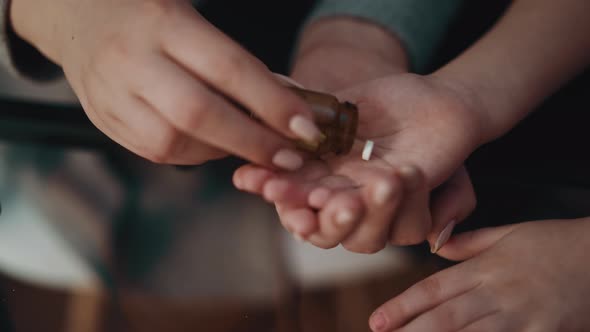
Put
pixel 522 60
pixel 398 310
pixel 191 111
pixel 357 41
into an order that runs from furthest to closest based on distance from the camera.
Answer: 1. pixel 357 41
2. pixel 522 60
3. pixel 398 310
4. pixel 191 111

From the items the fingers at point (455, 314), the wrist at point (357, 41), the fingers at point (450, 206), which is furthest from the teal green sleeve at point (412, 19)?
the fingers at point (455, 314)

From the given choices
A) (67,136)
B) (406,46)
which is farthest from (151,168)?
(406,46)

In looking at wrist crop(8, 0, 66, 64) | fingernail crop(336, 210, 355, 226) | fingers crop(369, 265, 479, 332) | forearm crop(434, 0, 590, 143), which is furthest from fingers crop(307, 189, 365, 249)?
wrist crop(8, 0, 66, 64)

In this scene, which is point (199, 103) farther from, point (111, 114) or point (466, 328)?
point (466, 328)

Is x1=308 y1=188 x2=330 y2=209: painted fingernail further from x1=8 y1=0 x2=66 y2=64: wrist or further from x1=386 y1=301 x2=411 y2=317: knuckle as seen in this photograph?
x1=8 y1=0 x2=66 y2=64: wrist

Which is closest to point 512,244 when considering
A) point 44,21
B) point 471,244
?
point 471,244

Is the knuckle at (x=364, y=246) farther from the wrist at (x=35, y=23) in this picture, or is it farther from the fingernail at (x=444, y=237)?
the wrist at (x=35, y=23)

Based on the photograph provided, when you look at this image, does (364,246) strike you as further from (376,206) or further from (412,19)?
(412,19)
